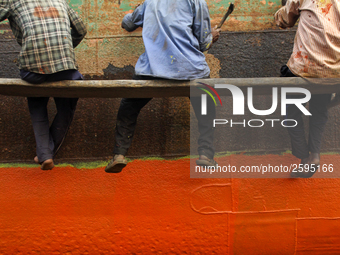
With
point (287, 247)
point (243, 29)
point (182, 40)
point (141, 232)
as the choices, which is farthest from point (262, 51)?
point (141, 232)

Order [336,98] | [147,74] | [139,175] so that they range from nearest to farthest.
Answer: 1. [147,74]
2. [336,98]
3. [139,175]

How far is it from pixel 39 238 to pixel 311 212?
2474mm

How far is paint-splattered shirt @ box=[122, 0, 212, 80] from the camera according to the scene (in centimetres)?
209

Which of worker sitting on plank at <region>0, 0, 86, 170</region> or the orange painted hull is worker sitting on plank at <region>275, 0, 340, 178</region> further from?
worker sitting on plank at <region>0, 0, 86, 170</region>

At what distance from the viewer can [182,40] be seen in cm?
212

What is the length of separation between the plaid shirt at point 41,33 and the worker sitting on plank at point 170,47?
54 centimetres

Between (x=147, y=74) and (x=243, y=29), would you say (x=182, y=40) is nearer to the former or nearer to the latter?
(x=147, y=74)

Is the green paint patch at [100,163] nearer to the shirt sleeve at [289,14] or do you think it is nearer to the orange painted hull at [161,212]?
the orange painted hull at [161,212]

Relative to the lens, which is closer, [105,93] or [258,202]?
[105,93]

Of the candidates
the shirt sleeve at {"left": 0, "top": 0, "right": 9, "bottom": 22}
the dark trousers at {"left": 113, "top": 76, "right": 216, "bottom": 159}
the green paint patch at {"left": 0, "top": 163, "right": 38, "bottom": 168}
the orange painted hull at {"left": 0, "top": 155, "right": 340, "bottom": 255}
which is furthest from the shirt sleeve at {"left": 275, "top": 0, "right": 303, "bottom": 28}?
the green paint patch at {"left": 0, "top": 163, "right": 38, "bottom": 168}

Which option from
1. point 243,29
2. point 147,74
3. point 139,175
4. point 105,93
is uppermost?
point 243,29

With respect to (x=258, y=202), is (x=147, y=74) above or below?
above

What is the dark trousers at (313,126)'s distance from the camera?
2441mm

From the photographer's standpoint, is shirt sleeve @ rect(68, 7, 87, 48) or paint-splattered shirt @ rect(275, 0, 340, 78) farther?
shirt sleeve @ rect(68, 7, 87, 48)
